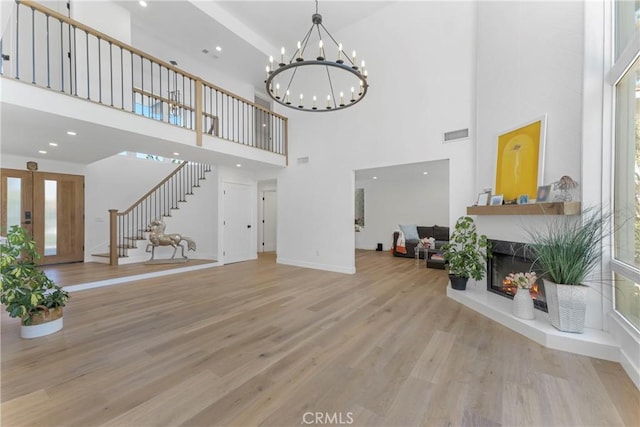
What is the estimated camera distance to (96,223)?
680 centimetres

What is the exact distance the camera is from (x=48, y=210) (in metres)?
6.08

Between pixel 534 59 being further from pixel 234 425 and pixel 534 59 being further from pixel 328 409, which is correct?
pixel 234 425

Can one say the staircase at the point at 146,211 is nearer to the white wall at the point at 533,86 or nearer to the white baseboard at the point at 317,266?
the white baseboard at the point at 317,266

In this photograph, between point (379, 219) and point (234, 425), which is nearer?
point (234, 425)

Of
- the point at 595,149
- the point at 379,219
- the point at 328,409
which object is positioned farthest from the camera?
the point at 379,219

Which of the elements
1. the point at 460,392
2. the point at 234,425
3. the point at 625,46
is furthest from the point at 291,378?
the point at 625,46

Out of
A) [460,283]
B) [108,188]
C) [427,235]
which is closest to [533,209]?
[460,283]

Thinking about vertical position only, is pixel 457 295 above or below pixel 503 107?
below

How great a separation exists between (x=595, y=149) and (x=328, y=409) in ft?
11.1

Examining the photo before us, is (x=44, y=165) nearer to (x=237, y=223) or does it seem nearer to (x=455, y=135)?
(x=237, y=223)

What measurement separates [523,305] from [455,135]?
274 centimetres

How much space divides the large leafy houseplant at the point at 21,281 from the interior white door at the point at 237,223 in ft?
13.4

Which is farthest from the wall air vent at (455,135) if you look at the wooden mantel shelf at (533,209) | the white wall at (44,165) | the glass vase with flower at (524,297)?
the white wall at (44,165)

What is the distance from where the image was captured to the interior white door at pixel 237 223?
6.94 m
